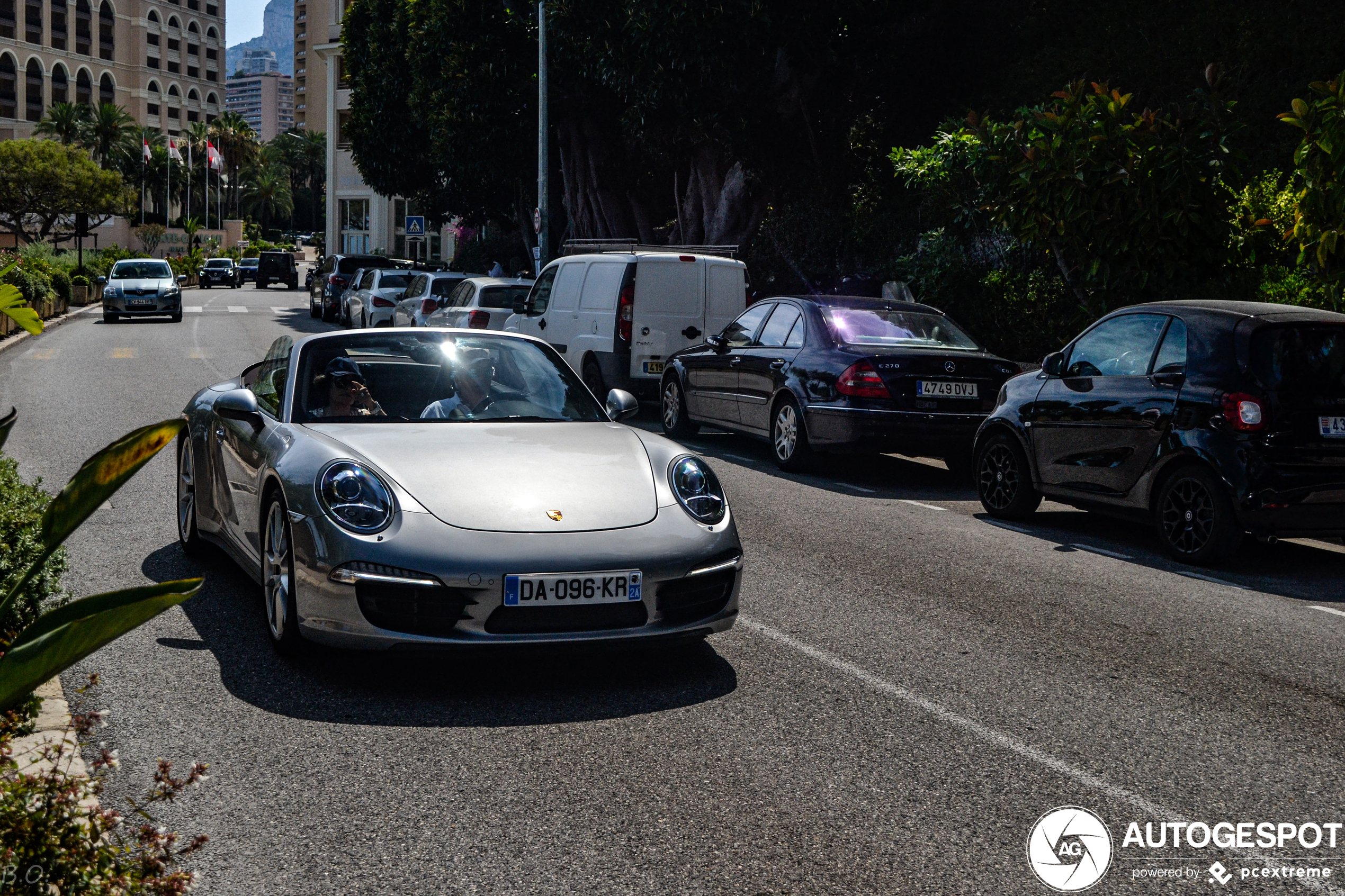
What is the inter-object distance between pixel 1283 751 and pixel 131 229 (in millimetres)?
120208

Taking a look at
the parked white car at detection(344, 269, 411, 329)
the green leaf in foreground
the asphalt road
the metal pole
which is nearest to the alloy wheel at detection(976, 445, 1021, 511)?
the asphalt road

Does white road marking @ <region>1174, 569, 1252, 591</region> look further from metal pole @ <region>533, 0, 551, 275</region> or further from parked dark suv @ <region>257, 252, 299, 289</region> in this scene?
parked dark suv @ <region>257, 252, 299, 289</region>

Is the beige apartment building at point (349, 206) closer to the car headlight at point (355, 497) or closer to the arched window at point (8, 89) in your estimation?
the arched window at point (8, 89)

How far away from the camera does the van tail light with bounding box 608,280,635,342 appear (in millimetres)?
15891

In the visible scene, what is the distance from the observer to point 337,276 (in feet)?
134

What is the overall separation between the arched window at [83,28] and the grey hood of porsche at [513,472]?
137205 mm

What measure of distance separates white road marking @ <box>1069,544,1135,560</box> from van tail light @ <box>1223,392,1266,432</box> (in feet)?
3.76

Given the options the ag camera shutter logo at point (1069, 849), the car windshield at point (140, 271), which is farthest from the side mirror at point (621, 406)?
the car windshield at point (140, 271)

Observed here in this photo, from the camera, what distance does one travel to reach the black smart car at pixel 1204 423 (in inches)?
335

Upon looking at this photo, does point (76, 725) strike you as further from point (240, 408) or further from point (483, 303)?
point (483, 303)

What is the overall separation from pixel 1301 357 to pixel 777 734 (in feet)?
17.3

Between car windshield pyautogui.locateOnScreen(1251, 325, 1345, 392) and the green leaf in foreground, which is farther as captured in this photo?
car windshield pyautogui.locateOnScreen(1251, 325, 1345, 392)

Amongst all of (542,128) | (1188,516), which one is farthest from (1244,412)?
(542,128)

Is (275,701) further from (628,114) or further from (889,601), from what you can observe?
(628,114)
